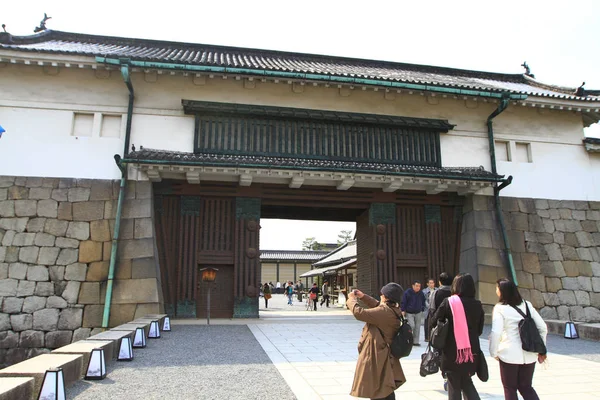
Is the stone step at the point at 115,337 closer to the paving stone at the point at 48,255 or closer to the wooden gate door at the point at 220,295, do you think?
the paving stone at the point at 48,255

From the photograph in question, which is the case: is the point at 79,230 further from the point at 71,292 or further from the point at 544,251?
the point at 544,251

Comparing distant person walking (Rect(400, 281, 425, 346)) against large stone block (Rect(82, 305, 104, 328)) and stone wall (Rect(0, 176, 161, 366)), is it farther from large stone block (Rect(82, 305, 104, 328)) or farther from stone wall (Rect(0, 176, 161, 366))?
large stone block (Rect(82, 305, 104, 328))

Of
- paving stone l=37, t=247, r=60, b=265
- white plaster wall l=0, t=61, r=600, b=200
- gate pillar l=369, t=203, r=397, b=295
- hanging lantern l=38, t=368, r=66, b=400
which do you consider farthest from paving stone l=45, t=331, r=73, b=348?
gate pillar l=369, t=203, r=397, b=295

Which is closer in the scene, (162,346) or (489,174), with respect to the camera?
(162,346)

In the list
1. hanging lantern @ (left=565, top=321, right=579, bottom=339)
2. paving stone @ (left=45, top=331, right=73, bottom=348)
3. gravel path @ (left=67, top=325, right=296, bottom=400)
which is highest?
hanging lantern @ (left=565, top=321, right=579, bottom=339)

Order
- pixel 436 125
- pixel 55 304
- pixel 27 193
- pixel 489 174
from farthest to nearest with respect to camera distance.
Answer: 1. pixel 436 125
2. pixel 489 174
3. pixel 27 193
4. pixel 55 304

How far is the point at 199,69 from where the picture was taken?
11820 millimetres

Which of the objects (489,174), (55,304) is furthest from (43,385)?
(489,174)

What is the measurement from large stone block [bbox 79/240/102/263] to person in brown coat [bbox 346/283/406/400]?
370 inches

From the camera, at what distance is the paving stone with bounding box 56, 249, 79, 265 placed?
11.0 metres

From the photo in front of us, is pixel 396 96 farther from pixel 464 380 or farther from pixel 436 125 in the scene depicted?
pixel 464 380

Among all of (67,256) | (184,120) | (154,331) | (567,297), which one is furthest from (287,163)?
(567,297)

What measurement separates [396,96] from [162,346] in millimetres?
10285

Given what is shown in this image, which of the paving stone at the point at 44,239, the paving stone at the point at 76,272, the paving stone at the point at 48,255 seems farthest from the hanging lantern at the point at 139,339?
the paving stone at the point at 44,239
